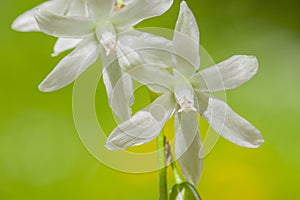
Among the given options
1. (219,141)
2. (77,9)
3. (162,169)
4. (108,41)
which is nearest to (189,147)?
(162,169)

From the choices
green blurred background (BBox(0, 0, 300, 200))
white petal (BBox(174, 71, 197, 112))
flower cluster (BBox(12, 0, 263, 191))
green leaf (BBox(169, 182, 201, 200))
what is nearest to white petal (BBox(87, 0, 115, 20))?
flower cluster (BBox(12, 0, 263, 191))

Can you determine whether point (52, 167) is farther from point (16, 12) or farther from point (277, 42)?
point (277, 42)

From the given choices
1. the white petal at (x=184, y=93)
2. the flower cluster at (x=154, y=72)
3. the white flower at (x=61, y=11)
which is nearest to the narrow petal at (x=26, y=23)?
the white flower at (x=61, y=11)

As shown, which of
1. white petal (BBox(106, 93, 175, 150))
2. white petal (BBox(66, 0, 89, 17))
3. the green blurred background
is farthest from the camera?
the green blurred background

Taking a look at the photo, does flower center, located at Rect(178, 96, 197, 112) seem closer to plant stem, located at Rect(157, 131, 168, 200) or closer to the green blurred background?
plant stem, located at Rect(157, 131, 168, 200)

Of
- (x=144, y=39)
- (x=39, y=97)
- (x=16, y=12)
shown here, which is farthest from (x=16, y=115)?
(x=144, y=39)

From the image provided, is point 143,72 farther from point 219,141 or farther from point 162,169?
point 219,141

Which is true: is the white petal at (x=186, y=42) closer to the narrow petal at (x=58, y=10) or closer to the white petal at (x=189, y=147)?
the white petal at (x=189, y=147)
